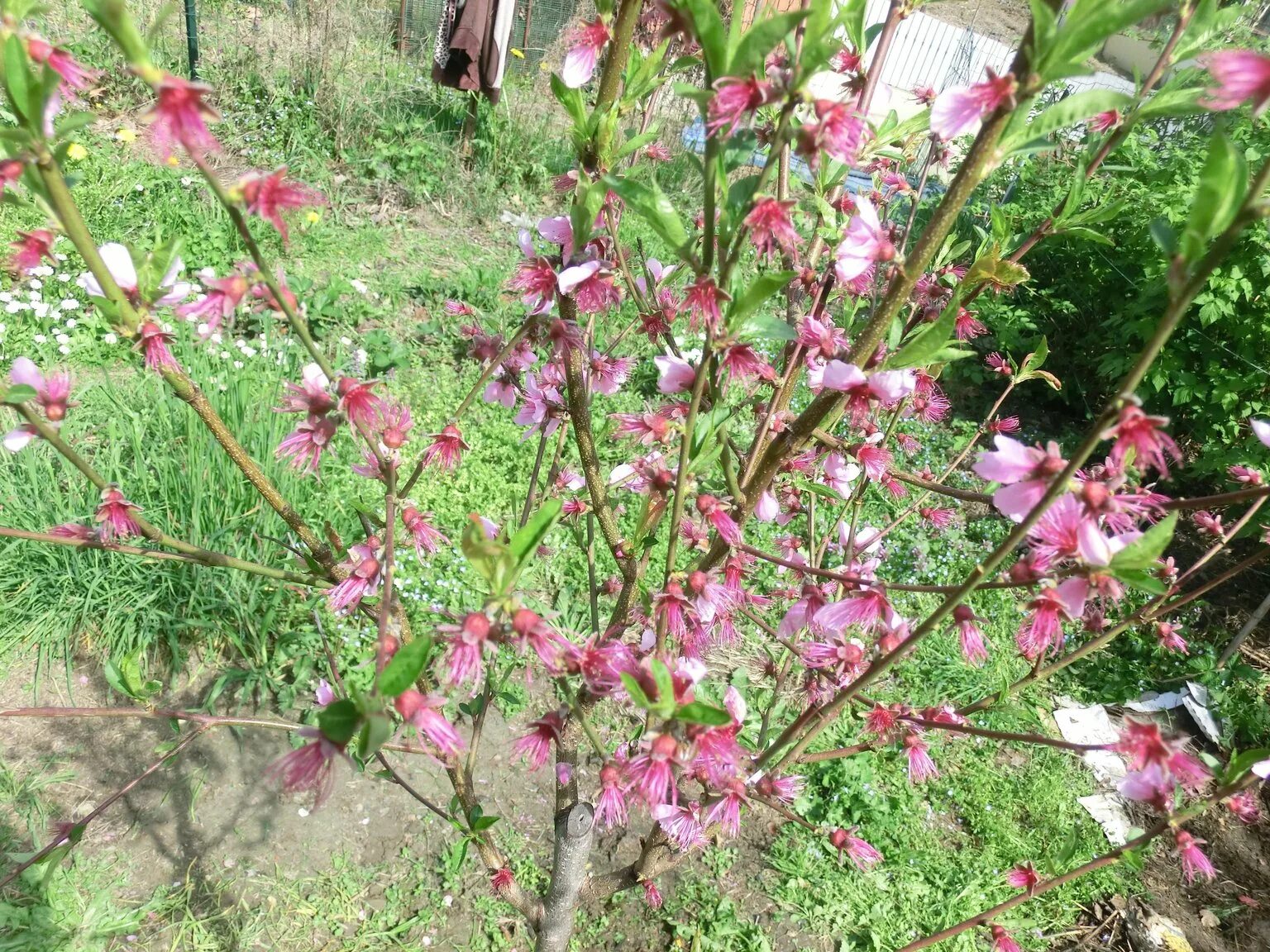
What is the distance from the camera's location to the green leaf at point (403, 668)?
0.63 m

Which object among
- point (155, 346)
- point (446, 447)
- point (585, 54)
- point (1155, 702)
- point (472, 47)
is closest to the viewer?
point (155, 346)

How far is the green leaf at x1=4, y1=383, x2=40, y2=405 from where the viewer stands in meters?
0.79

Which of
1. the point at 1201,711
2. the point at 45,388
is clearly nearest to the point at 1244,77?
the point at 45,388

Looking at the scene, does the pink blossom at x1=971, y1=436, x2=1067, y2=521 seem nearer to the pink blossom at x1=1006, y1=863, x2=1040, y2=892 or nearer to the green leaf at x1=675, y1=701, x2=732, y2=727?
the green leaf at x1=675, y1=701, x2=732, y2=727

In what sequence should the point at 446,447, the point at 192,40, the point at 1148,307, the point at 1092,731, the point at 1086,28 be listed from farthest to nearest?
the point at 192,40 < the point at 1148,307 < the point at 1092,731 < the point at 446,447 < the point at 1086,28

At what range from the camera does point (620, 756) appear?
3.61 ft

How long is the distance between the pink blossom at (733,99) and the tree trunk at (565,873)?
110 cm

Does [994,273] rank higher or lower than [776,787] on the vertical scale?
higher

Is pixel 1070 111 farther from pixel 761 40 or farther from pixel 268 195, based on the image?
pixel 268 195

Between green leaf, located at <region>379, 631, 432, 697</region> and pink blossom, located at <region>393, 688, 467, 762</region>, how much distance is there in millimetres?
44

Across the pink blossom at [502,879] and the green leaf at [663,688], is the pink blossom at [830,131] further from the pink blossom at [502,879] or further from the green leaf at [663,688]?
the pink blossom at [502,879]

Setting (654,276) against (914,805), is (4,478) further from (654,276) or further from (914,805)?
(914,805)

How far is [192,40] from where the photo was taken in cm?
506

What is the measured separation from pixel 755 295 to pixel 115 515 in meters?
0.81
